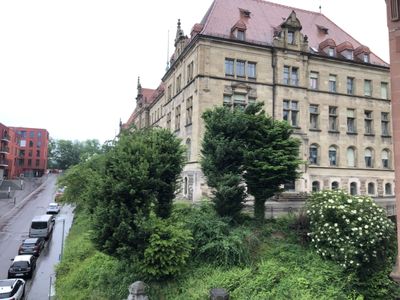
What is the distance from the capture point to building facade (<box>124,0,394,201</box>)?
32188mm

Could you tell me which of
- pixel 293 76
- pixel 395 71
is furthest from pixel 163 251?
pixel 293 76

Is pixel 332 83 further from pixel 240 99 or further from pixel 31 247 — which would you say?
pixel 31 247

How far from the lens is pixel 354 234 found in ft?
50.3

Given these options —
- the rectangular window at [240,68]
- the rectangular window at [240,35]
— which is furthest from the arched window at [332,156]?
the rectangular window at [240,35]

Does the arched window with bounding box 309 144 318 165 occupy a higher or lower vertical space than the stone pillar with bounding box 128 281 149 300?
higher

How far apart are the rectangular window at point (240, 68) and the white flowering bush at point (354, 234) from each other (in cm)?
1894

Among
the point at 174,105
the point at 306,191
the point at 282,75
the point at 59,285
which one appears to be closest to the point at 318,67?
the point at 282,75

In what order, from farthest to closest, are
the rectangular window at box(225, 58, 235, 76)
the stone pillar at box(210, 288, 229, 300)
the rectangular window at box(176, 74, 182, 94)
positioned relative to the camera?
the rectangular window at box(176, 74, 182, 94)
the rectangular window at box(225, 58, 235, 76)
the stone pillar at box(210, 288, 229, 300)

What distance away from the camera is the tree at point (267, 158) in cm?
1875

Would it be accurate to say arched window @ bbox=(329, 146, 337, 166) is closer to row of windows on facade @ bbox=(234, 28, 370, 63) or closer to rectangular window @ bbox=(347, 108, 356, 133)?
rectangular window @ bbox=(347, 108, 356, 133)

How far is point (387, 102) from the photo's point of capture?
128ft

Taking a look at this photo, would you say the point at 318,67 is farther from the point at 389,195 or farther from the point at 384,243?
the point at 384,243

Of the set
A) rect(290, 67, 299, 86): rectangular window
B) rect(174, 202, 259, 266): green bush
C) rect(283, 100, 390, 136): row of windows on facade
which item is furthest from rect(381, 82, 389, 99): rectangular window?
rect(174, 202, 259, 266): green bush

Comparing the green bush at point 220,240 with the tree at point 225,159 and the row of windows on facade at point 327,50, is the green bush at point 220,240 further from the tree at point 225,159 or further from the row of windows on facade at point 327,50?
the row of windows on facade at point 327,50
